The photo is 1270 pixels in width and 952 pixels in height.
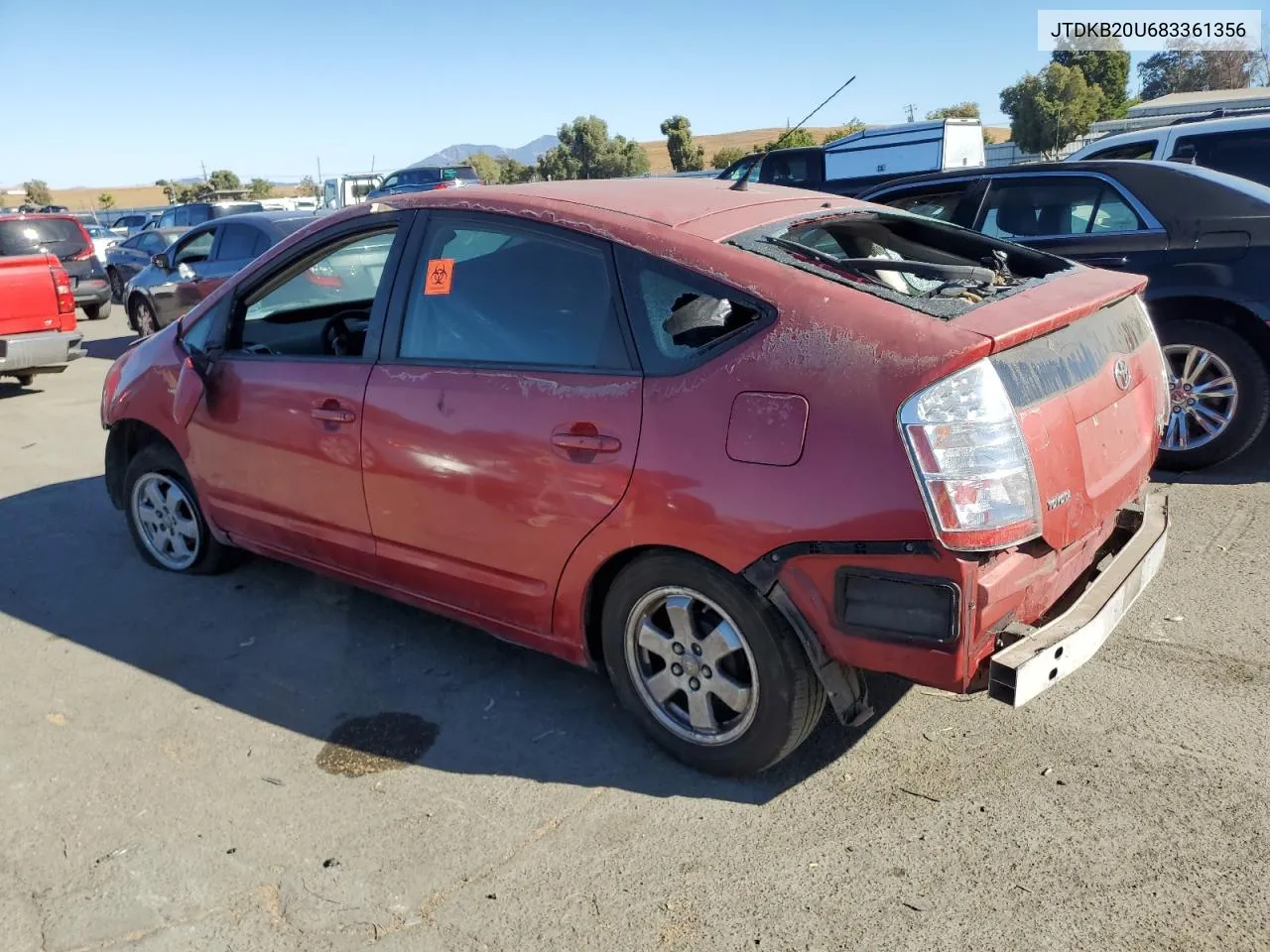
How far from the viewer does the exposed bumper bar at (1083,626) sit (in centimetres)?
258

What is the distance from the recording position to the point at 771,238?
317cm

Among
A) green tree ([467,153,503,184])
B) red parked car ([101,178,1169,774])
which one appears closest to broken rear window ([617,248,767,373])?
red parked car ([101,178,1169,774])

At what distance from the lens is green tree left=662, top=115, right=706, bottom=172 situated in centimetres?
5262

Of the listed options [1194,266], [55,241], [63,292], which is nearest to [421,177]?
[55,241]

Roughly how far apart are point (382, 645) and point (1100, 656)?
282 centimetres

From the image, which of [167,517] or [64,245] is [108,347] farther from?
[167,517]

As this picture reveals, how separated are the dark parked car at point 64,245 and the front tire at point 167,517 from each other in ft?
39.3

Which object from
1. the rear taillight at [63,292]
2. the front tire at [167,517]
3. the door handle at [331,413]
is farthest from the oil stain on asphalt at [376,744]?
the rear taillight at [63,292]

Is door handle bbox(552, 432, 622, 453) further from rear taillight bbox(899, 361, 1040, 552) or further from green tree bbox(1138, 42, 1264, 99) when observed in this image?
green tree bbox(1138, 42, 1264, 99)

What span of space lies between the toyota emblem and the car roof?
116 cm

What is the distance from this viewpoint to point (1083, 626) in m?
2.76

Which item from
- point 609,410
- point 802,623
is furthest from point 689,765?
point 609,410

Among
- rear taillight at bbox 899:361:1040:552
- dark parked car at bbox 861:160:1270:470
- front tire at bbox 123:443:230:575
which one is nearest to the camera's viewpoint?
rear taillight at bbox 899:361:1040:552

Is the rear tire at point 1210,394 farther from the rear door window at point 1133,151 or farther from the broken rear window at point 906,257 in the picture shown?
the rear door window at point 1133,151
